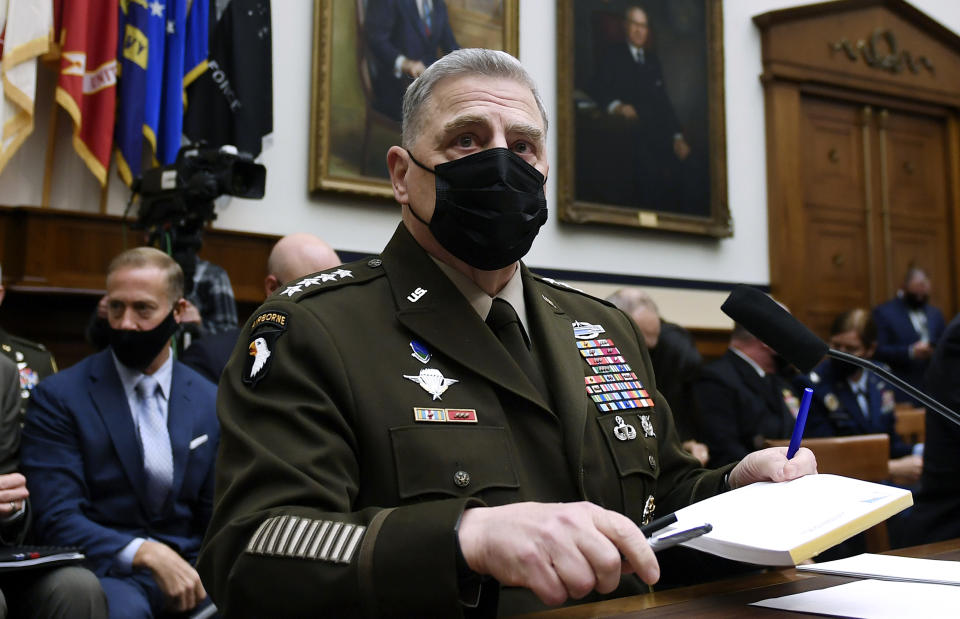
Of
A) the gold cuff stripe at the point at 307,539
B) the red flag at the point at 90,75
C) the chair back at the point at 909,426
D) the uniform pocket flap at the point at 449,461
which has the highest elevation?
the red flag at the point at 90,75

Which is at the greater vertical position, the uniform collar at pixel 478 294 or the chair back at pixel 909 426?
the uniform collar at pixel 478 294

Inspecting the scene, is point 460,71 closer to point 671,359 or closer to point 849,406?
point 671,359

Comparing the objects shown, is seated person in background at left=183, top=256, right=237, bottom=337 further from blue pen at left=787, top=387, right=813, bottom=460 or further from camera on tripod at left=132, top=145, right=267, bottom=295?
blue pen at left=787, top=387, right=813, bottom=460

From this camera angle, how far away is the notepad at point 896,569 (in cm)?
127

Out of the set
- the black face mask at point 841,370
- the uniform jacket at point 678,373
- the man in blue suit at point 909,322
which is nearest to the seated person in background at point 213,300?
the uniform jacket at point 678,373

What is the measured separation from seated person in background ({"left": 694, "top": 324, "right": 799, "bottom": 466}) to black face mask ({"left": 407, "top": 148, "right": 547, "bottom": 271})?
9.13ft

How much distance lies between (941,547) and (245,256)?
4.42 metres

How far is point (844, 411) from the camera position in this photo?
4750 mm

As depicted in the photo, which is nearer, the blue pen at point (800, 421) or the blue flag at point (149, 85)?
the blue pen at point (800, 421)

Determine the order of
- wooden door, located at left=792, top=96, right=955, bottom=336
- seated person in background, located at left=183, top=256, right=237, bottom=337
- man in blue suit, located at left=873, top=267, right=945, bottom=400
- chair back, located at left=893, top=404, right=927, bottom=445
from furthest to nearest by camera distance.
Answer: wooden door, located at left=792, top=96, right=955, bottom=336 → man in blue suit, located at left=873, top=267, right=945, bottom=400 → chair back, located at left=893, top=404, right=927, bottom=445 → seated person in background, located at left=183, top=256, right=237, bottom=337

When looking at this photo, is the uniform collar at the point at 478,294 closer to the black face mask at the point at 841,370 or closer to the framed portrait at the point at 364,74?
the black face mask at the point at 841,370

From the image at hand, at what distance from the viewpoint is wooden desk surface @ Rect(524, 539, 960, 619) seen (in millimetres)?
1102

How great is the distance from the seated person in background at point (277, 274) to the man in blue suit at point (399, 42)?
2284 millimetres

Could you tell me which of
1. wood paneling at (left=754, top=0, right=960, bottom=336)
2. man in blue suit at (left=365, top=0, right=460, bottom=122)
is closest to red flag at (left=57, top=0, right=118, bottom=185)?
man in blue suit at (left=365, top=0, right=460, bottom=122)
